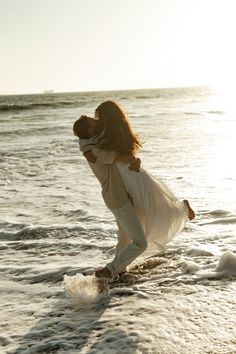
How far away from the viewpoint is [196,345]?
316 centimetres

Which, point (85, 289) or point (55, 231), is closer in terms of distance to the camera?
point (85, 289)

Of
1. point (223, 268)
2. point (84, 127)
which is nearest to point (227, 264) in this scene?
point (223, 268)

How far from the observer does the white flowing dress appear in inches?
163

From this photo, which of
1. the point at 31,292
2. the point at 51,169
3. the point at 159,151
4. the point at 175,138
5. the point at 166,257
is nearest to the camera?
the point at 31,292

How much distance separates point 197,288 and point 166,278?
1.27 ft

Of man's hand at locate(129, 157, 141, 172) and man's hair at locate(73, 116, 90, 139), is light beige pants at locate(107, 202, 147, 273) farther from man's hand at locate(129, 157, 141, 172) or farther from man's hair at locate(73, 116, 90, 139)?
man's hair at locate(73, 116, 90, 139)

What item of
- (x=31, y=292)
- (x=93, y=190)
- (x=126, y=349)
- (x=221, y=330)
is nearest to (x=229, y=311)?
(x=221, y=330)

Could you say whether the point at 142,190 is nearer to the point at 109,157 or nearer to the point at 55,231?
the point at 109,157

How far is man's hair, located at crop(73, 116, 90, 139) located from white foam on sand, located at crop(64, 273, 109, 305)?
1.24m

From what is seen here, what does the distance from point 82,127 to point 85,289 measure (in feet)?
4.58

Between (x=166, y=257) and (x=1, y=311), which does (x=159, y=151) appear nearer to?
(x=166, y=257)

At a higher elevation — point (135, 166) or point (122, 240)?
point (135, 166)

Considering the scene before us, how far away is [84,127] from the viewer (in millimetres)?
4105

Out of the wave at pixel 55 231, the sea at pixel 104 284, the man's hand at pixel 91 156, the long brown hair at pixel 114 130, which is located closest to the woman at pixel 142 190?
the long brown hair at pixel 114 130
